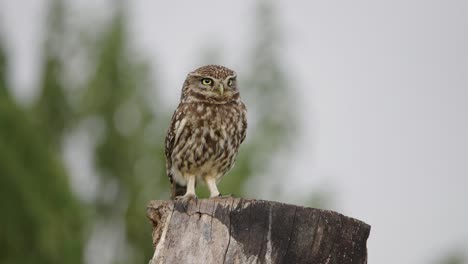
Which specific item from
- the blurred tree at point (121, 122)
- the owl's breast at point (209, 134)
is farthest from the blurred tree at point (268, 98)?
the owl's breast at point (209, 134)

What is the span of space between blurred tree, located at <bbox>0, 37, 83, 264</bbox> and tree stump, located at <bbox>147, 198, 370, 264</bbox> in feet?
31.9

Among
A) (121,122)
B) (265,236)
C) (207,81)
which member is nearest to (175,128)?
(207,81)

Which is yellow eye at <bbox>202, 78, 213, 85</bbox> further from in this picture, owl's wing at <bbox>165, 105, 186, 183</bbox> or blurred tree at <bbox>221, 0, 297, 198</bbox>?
blurred tree at <bbox>221, 0, 297, 198</bbox>

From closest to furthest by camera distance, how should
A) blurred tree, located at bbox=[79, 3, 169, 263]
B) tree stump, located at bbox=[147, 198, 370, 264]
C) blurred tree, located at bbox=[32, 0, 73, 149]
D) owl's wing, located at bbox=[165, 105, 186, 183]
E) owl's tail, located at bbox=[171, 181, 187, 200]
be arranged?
tree stump, located at bbox=[147, 198, 370, 264]
owl's wing, located at bbox=[165, 105, 186, 183]
owl's tail, located at bbox=[171, 181, 187, 200]
blurred tree, located at bbox=[79, 3, 169, 263]
blurred tree, located at bbox=[32, 0, 73, 149]

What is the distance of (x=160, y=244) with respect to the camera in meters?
4.77

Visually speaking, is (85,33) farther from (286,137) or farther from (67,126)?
(286,137)

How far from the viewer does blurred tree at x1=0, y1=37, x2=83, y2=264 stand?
14.2 metres

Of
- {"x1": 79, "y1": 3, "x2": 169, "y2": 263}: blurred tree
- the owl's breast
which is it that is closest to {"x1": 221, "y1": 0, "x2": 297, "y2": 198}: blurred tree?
{"x1": 79, "y1": 3, "x2": 169, "y2": 263}: blurred tree

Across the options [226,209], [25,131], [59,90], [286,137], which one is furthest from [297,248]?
[286,137]

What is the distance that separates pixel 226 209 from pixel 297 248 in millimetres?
445

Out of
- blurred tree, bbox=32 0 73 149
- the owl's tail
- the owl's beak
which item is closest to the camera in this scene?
the owl's beak

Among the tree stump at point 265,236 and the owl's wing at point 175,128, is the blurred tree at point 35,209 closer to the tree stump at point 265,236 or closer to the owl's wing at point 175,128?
the owl's wing at point 175,128

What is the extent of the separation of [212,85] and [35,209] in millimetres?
7992

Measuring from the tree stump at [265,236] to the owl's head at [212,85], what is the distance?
7.75 ft
